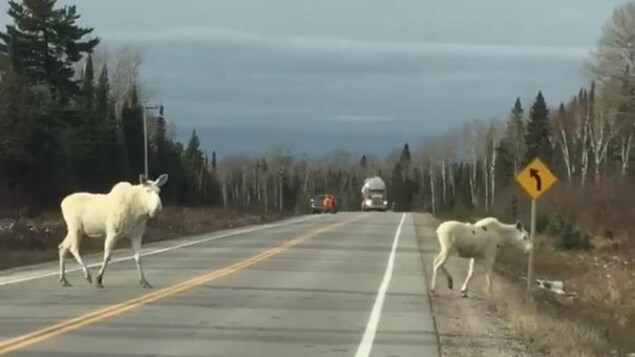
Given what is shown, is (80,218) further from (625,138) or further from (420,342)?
(625,138)

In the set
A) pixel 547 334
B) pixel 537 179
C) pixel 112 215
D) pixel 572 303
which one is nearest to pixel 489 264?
pixel 537 179

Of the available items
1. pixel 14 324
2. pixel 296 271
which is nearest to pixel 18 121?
→ pixel 296 271

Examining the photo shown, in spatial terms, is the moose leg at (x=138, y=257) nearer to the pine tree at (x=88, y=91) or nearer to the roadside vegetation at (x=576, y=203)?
the roadside vegetation at (x=576, y=203)

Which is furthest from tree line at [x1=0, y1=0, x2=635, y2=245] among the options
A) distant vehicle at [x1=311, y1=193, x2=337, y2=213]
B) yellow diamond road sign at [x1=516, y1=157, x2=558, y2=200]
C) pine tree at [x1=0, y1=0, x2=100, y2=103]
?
yellow diamond road sign at [x1=516, y1=157, x2=558, y2=200]

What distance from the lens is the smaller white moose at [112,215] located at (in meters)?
20.3

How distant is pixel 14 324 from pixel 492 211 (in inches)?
2781

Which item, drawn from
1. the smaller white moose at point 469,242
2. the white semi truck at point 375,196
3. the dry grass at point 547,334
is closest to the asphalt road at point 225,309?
the smaller white moose at point 469,242

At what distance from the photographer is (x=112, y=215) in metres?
20.4

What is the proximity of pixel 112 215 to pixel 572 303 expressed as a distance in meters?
15.5

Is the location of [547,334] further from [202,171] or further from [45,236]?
[202,171]

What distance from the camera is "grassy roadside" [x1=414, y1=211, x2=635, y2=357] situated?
1566 centimetres

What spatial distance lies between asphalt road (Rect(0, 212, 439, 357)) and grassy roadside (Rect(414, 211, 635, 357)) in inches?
59.7

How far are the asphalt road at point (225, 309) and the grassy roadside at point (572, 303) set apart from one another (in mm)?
1517

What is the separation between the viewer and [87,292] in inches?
757
